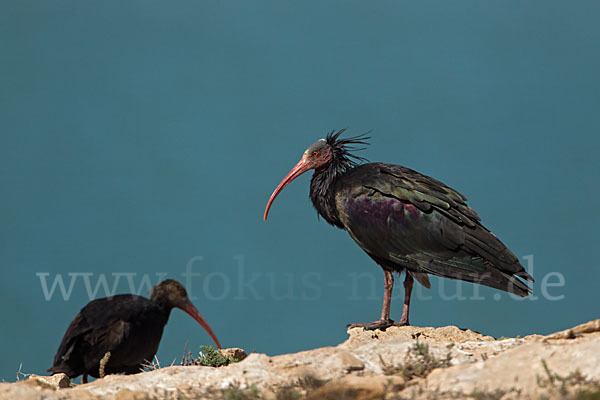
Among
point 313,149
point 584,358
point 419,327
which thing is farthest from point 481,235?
point 584,358

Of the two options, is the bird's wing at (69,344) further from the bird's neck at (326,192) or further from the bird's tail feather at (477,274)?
the bird's tail feather at (477,274)

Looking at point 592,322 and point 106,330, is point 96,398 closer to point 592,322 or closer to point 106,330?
point 106,330

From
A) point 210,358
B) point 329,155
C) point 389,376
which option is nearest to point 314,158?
point 329,155

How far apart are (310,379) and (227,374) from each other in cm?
86

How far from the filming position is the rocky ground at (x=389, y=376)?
5.15 meters

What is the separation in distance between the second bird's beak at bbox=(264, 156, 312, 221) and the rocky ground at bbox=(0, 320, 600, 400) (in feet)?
17.5

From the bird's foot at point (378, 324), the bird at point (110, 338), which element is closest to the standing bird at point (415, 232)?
the bird's foot at point (378, 324)

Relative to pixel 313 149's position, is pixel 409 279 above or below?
below

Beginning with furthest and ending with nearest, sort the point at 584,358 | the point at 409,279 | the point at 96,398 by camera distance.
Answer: the point at 409,279, the point at 96,398, the point at 584,358

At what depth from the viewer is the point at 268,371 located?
6.08 meters

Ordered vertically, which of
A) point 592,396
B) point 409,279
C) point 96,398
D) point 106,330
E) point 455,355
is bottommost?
point 592,396

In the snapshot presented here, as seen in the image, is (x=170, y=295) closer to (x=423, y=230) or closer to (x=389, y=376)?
(x=423, y=230)

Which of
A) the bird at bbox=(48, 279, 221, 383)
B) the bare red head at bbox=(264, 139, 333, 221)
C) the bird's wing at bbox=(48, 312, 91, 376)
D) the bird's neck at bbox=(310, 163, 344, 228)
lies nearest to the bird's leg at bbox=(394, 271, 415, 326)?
the bird's neck at bbox=(310, 163, 344, 228)

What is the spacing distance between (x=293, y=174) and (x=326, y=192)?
1167 mm
